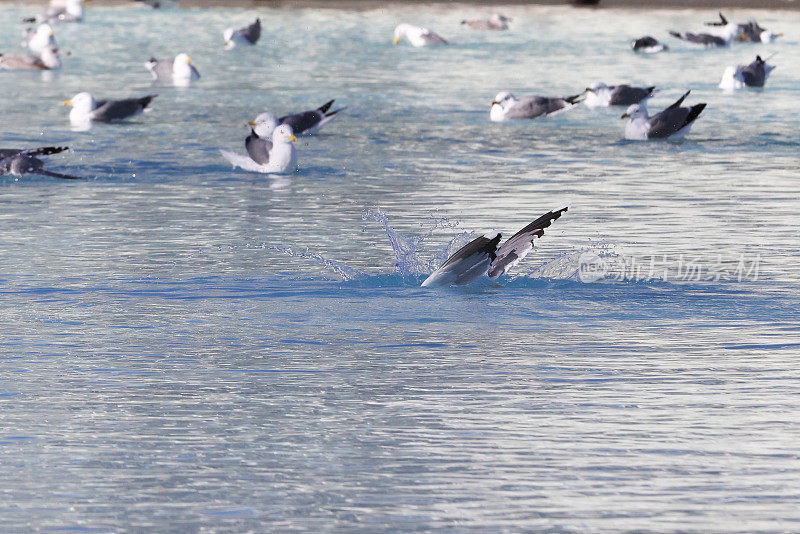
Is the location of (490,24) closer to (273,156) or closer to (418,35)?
(418,35)

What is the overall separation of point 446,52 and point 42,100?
16054mm

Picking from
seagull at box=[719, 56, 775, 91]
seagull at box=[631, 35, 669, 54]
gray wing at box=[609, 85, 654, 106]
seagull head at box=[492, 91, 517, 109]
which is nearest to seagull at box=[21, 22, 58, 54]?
seagull at box=[631, 35, 669, 54]

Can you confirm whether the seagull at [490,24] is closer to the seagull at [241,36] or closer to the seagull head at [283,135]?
the seagull at [241,36]

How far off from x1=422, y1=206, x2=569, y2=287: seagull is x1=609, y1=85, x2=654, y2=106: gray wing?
52.0ft

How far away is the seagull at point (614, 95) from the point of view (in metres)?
26.8

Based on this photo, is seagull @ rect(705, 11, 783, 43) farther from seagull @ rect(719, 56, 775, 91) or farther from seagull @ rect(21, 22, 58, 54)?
seagull @ rect(21, 22, 58, 54)

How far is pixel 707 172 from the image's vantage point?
18.1m

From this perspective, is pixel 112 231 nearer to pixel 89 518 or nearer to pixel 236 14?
pixel 89 518

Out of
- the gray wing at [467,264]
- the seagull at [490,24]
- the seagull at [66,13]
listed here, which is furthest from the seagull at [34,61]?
the gray wing at [467,264]

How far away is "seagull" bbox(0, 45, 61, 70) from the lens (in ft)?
114

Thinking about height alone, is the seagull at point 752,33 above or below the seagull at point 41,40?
above

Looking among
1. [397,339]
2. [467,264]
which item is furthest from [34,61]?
[397,339]

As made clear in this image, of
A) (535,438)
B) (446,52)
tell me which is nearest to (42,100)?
(446,52)

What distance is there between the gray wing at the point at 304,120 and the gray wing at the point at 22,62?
1417 cm
